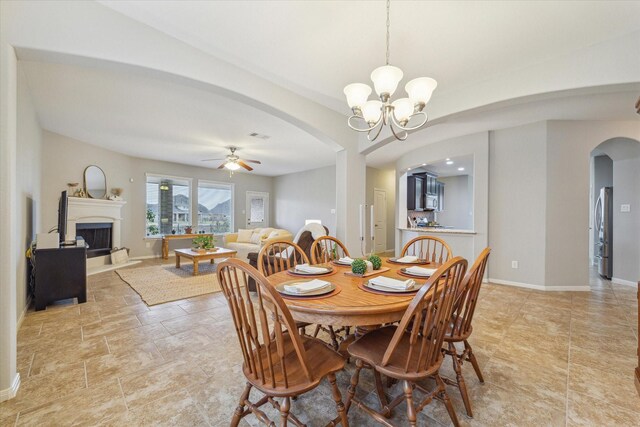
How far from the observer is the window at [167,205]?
23.1 ft

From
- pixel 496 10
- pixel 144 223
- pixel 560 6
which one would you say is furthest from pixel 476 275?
pixel 144 223

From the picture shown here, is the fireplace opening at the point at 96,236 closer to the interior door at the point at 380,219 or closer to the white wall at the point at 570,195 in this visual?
the interior door at the point at 380,219

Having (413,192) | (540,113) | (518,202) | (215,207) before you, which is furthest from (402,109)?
(215,207)

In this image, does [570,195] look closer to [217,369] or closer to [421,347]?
[421,347]

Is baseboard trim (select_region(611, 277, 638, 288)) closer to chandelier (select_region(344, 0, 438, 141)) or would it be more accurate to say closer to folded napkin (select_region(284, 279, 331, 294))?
chandelier (select_region(344, 0, 438, 141))

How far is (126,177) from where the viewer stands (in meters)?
6.40

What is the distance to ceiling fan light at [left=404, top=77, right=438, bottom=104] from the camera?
1.88 meters

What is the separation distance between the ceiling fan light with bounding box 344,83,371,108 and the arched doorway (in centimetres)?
487

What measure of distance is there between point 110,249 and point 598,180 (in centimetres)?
1047

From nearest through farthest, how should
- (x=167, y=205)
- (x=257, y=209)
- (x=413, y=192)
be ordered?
(x=413, y=192) → (x=167, y=205) → (x=257, y=209)

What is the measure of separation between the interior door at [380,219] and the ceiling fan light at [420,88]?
5.81 meters

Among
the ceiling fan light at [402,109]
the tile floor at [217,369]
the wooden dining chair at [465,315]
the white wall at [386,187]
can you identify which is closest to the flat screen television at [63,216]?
the tile floor at [217,369]

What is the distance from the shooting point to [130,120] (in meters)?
4.12

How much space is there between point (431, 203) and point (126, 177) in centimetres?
784
